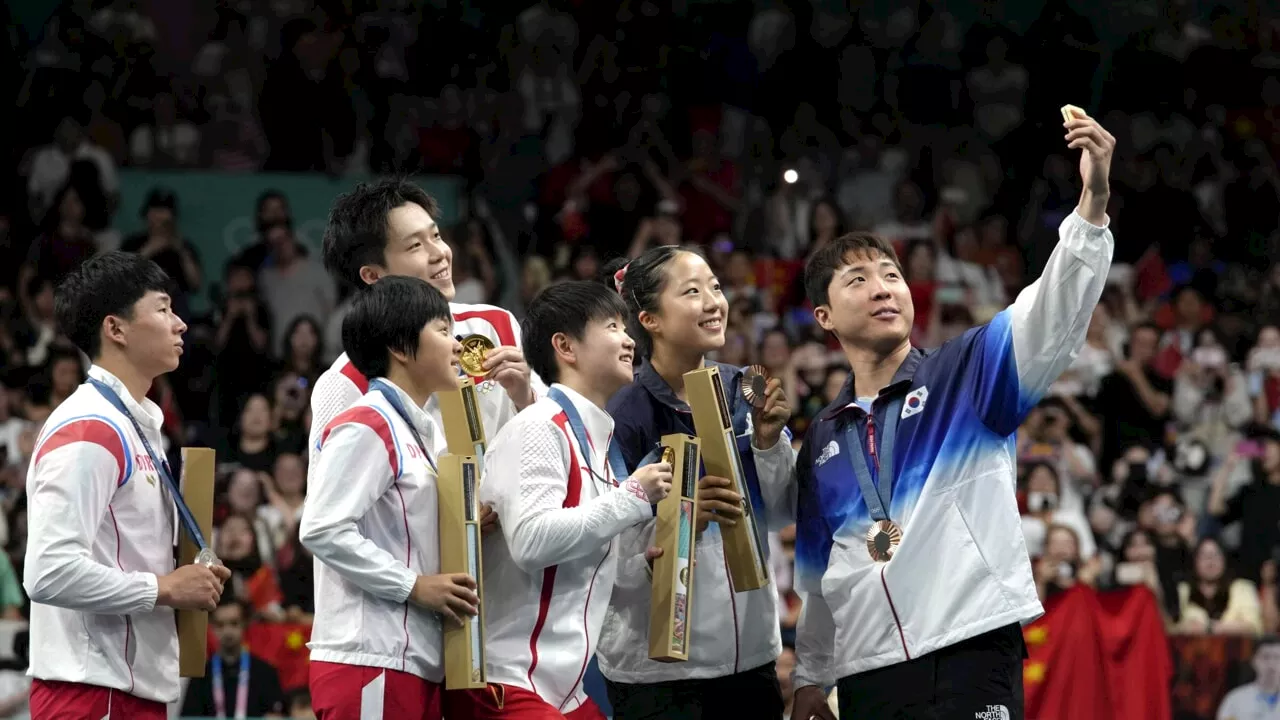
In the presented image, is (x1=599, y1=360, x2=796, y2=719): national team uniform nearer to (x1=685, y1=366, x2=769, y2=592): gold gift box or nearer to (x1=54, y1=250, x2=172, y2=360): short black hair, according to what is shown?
(x1=685, y1=366, x2=769, y2=592): gold gift box

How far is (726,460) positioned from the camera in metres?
4.60

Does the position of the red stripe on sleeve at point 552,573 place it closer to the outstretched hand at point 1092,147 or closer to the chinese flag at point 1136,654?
the outstretched hand at point 1092,147

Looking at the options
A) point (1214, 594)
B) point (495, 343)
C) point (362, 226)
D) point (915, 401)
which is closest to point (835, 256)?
point (915, 401)

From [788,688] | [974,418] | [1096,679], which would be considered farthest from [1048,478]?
[974,418]

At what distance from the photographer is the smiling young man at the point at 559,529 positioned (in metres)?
4.26

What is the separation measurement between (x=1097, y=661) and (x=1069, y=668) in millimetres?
162

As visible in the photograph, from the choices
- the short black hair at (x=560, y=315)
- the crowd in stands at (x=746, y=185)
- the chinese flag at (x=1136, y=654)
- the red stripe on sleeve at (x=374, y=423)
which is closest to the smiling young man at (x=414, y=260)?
the short black hair at (x=560, y=315)

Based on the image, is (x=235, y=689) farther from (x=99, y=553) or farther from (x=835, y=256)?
(x=835, y=256)

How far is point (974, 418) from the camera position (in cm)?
446

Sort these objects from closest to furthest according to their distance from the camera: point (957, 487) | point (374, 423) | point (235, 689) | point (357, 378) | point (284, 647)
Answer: point (374, 423) → point (957, 487) → point (357, 378) → point (235, 689) → point (284, 647)

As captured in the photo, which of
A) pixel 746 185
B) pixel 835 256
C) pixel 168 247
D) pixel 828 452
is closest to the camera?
pixel 828 452

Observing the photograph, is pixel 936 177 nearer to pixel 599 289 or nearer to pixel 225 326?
pixel 225 326

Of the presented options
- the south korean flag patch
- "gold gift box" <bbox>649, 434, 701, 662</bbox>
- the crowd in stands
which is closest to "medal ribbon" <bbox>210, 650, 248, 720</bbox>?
the crowd in stands

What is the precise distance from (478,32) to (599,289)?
10.1 meters
